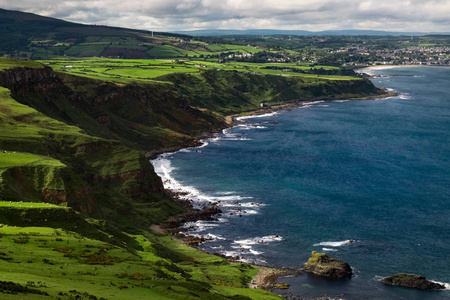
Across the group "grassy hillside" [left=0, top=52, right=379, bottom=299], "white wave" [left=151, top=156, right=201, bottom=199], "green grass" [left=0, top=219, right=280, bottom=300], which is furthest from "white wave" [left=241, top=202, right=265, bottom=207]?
"green grass" [left=0, top=219, right=280, bottom=300]

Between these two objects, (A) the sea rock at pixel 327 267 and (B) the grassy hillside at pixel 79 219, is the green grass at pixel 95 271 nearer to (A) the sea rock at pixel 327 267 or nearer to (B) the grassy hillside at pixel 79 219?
(B) the grassy hillside at pixel 79 219

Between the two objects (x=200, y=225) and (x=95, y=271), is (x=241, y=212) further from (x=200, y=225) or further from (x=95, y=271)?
(x=95, y=271)

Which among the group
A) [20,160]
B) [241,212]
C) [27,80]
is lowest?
[241,212]

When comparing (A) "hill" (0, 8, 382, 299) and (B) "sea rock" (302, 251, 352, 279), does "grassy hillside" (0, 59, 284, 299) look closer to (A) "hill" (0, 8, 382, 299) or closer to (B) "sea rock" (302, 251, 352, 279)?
(A) "hill" (0, 8, 382, 299)

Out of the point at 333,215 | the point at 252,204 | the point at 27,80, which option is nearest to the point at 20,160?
the point at 252,204

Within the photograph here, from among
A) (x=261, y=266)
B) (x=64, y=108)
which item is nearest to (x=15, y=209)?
(x=261, y=266)

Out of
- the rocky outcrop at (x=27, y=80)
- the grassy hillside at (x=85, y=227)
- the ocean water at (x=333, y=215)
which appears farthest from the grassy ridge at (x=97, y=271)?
the rocky outcrop at (x=27, y=80)
